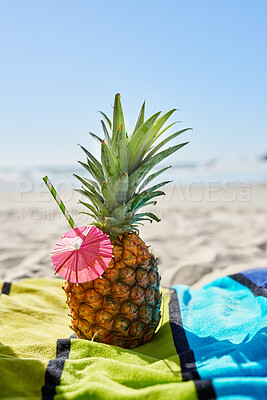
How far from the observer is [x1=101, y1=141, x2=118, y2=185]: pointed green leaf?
147cm

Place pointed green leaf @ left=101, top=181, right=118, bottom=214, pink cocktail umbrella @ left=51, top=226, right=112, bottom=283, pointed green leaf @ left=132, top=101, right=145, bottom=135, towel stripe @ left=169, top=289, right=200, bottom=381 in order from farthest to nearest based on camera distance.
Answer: pointed green leaf @ left=132, top=101, right=145, bottom=135 → pointed green leaf @ left=101, top=181, right=118, bottom=214 → pink cocktail umbrella @ left=51, top=226, right=112, bottom=283 → towel stripe @ left=169, top=289, right=200, bottom=381

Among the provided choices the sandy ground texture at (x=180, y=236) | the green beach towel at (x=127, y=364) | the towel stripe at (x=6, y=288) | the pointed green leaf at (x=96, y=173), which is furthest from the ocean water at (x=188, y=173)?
the pointed green leaf at (x=96, y=173)

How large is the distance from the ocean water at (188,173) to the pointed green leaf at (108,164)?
8.87 metres

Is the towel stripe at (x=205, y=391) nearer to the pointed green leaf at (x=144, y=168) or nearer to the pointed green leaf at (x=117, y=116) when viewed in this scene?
the pointed green leaf at (x=144, y=168)

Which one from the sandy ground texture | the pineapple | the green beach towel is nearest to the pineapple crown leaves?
the pineapple

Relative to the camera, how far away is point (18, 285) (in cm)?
237

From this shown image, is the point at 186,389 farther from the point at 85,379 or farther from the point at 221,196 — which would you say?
the point at 221,196

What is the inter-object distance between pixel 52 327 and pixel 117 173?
910 millimetres

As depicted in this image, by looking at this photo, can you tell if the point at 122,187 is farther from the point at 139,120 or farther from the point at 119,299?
the point at 119,299

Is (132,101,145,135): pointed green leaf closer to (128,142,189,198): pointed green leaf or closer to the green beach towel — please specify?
(128,142,189,198): pointed green leaf

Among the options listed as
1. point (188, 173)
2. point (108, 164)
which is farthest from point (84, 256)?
point (188, 173)

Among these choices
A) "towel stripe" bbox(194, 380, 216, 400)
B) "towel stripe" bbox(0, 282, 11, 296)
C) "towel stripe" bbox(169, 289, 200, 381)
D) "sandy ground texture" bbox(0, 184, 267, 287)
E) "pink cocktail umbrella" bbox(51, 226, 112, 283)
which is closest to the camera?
"towel stripe" bbox(194, 380, 216, 400)

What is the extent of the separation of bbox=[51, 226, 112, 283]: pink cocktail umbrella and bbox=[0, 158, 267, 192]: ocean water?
8991 millimetres

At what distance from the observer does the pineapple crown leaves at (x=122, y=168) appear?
1.51 metres
